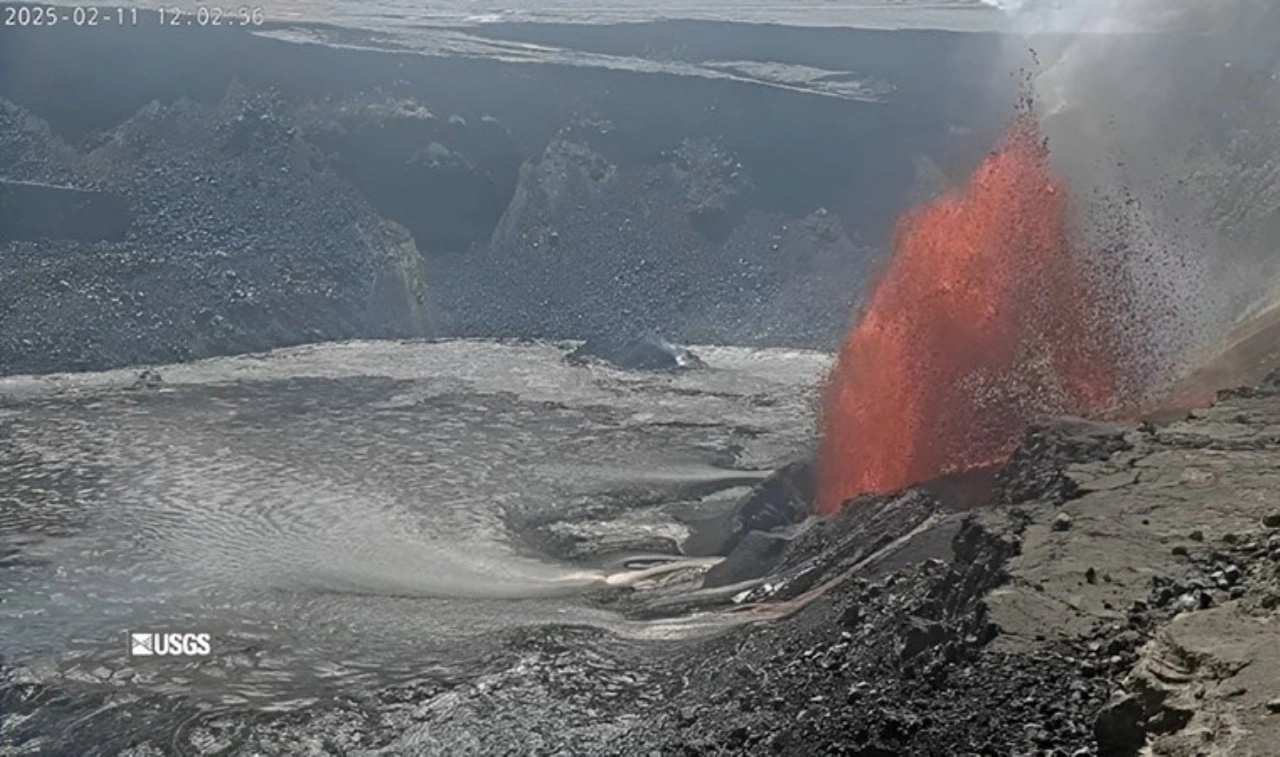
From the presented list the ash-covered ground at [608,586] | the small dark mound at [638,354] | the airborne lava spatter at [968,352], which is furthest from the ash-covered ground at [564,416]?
the airborne lava spatter at [968,352]

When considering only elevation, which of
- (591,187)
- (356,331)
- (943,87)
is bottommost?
(356,331)

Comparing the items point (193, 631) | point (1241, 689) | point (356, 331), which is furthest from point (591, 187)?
point (1241, 689)

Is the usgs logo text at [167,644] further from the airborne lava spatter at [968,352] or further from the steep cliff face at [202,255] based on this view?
the steep cliff face at [202,255]

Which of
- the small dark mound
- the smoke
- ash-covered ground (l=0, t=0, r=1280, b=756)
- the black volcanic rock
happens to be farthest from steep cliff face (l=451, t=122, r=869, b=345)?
the black volcanic rock

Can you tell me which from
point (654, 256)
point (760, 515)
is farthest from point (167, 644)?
point (654, 256)

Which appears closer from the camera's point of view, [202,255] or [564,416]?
[564,416]

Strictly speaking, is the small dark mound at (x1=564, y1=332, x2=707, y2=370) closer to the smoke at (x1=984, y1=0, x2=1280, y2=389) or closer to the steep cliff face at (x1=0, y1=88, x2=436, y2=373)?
the steep cliff face at (x1=0, y1=88, x2=436, y2=373)

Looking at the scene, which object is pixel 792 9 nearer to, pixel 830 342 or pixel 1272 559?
pixel 830 342

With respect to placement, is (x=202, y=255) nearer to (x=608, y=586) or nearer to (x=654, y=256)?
(x=654, y=256)
